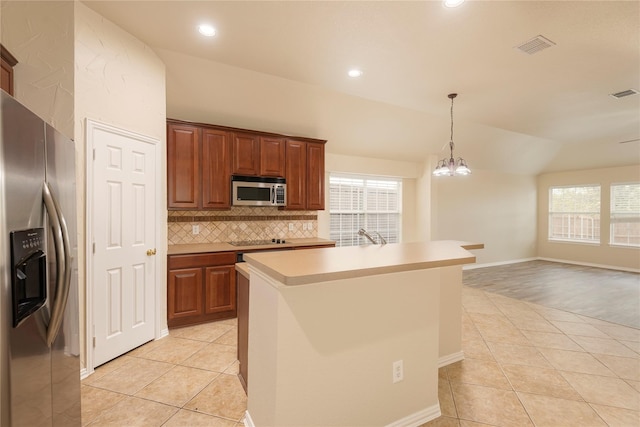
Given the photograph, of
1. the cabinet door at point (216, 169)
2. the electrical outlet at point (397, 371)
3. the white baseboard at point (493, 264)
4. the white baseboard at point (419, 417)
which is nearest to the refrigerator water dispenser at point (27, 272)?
the electrical outlet at point (397, 371)

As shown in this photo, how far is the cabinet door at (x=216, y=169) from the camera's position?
369 centimetres

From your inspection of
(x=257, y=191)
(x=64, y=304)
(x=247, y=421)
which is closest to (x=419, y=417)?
(x=247, y=421)

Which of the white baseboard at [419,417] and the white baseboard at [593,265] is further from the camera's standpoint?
the white baseboard at [593,265]

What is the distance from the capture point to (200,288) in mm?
3338

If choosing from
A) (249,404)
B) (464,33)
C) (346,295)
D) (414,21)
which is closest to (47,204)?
(346,295)

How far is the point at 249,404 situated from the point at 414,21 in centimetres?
302

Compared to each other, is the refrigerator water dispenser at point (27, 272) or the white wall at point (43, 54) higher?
the white wall at point (43, 54)

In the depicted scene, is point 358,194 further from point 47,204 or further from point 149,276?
point 47,204

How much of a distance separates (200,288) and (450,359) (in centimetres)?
269

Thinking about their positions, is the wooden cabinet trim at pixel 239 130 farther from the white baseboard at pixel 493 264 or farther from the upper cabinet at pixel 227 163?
the white baseboard at pixel 493 264

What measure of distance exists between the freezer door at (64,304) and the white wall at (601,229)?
33.1 feet

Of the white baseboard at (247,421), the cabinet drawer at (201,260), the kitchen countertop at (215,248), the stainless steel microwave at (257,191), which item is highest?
the stainless steel microwave at (257,191)

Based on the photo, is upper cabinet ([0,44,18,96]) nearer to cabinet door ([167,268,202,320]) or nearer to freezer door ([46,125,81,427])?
freezer door ([46,125,81,427])

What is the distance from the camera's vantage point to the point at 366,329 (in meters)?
1.65
